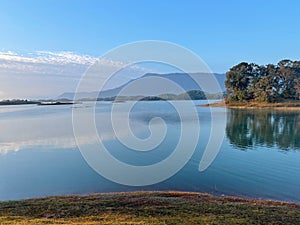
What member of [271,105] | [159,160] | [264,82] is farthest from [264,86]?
[159,160]

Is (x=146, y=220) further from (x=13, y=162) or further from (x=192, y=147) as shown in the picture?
(x=192, y=147)

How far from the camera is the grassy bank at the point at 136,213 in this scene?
6.89 meters

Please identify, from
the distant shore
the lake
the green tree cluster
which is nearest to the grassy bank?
the lake

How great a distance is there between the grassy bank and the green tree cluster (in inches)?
2995

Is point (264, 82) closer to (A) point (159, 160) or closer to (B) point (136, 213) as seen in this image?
(A) point (159, 160)

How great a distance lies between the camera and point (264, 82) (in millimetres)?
79000

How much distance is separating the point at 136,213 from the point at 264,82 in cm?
7948

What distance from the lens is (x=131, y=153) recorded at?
71.5 ft

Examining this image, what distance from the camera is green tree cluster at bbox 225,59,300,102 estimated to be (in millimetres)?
79188

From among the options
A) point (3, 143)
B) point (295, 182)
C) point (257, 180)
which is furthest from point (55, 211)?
point (3, 143)

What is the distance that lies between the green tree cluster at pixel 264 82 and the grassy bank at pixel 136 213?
2995 inches

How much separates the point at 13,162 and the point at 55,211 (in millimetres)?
12144

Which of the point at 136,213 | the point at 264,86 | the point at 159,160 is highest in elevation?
the point at 264,86

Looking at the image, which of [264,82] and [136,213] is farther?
[264,82]
